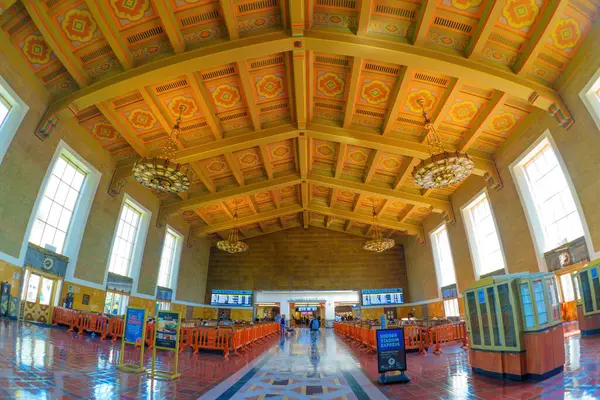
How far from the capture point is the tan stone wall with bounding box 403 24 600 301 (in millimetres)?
9273

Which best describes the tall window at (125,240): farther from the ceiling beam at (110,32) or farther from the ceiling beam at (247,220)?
the ceiling beam at (110,32)

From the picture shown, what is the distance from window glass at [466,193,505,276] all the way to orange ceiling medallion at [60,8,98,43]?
1665cm

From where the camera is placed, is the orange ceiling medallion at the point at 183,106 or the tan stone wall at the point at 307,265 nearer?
the orange ceiling medallion at the point at 183,106

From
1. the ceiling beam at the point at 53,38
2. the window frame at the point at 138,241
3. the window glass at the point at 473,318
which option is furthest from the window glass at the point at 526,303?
the window frame at the point at 138,241

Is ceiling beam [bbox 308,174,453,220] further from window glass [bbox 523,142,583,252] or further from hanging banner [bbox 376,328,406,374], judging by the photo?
hanging banner [bbox 376,328,406,374]

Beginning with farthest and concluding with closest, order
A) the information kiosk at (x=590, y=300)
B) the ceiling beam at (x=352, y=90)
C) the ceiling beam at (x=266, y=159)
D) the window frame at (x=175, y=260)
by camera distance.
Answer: the window frame at (x=175, y=260) → the ceiling beam at (x=266, y=159) → the ceiling beam at (x=352, y=90) → the information kiosk at (x=590, y=300)

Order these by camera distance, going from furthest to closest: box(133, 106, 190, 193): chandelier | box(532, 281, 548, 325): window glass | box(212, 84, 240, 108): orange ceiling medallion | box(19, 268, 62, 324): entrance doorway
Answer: box(212, 84, 240, 108): orange ceiling medallion → box(133, 106, 190, 193): chandelier → box(19, 268, 62, 324): entrance doorway → box(532, 281, 548, 325): window glass

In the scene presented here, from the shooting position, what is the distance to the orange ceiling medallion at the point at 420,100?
1150 centimetres

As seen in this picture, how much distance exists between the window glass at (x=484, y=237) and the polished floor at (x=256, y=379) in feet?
27.9

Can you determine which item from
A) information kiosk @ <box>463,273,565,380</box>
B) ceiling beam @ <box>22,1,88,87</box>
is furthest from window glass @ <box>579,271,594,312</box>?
ceiling beam @ <box>22,1,88,87</box>

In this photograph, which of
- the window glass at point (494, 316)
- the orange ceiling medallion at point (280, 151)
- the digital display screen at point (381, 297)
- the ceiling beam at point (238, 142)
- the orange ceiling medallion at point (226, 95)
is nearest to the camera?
the window glass at point (494, 316)

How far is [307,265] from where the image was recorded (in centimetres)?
2717

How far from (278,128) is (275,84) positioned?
2381 mm

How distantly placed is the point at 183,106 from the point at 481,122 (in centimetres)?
1136
